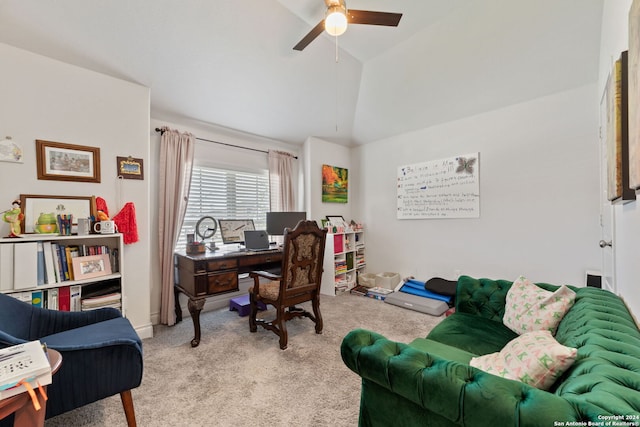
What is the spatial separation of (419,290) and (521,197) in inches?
65.8

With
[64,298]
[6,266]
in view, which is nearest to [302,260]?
[64,298]

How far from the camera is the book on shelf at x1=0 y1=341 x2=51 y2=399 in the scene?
31.7 inches

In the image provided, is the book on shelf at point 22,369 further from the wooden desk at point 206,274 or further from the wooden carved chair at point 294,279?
the wooden carved chair at point 294,279

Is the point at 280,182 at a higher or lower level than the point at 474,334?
higher

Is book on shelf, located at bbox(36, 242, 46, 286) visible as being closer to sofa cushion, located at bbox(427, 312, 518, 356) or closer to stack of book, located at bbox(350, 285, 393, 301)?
sofa cushion, located at bbox(427, 312, 518, 356)

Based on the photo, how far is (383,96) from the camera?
3422mm

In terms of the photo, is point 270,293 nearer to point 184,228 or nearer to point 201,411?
point 201,411

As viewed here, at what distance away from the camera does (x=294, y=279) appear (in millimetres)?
2359

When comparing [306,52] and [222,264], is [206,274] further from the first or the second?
[306,52]

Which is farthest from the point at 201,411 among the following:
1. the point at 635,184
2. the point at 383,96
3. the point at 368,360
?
the point at 383,96

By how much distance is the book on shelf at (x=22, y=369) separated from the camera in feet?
2.64

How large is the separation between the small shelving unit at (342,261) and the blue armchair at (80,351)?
8.45 ft

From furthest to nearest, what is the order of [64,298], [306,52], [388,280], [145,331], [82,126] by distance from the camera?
[388,280], [306,52], [145,331], [82,126], [64,298]

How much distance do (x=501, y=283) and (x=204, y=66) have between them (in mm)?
3284
